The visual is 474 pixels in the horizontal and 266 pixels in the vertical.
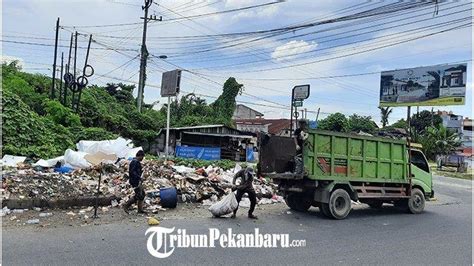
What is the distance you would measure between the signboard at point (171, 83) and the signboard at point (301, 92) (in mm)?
5177

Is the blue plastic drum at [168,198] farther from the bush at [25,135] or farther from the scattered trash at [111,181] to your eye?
the bush at [25,135]

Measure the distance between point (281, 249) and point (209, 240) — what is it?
50.9 inches

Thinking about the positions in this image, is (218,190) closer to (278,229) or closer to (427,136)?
(278,229)

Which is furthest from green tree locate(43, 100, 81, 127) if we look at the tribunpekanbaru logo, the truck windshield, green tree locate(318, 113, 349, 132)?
green tree locate(318, 113, 349, 132)

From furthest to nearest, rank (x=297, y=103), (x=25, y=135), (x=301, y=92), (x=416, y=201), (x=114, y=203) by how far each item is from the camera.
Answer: (x=25, y=135) < (x=297, y=103) < (x=301, y=92) < (x=416, y=201) < (x=114, y=203)

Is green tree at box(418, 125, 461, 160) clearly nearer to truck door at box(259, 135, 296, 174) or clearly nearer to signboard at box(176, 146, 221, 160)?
signboard at box(176, 146, 221, 160)

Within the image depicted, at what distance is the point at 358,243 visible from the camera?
7.75 metres

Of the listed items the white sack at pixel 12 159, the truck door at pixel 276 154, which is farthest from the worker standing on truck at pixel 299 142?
the white sack at pixel 12 159

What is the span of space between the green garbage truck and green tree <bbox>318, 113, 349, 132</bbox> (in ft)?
115

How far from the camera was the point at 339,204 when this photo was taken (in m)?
10.5

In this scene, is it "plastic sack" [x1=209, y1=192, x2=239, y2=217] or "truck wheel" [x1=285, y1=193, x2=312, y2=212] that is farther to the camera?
"truck wheel" [x1=285, y1=193, x2=312, y2=212]

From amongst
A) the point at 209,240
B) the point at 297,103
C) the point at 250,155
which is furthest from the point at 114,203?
the point at 250,155

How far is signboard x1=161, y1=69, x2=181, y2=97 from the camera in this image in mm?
16531

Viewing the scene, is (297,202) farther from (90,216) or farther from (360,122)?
(360,122)
